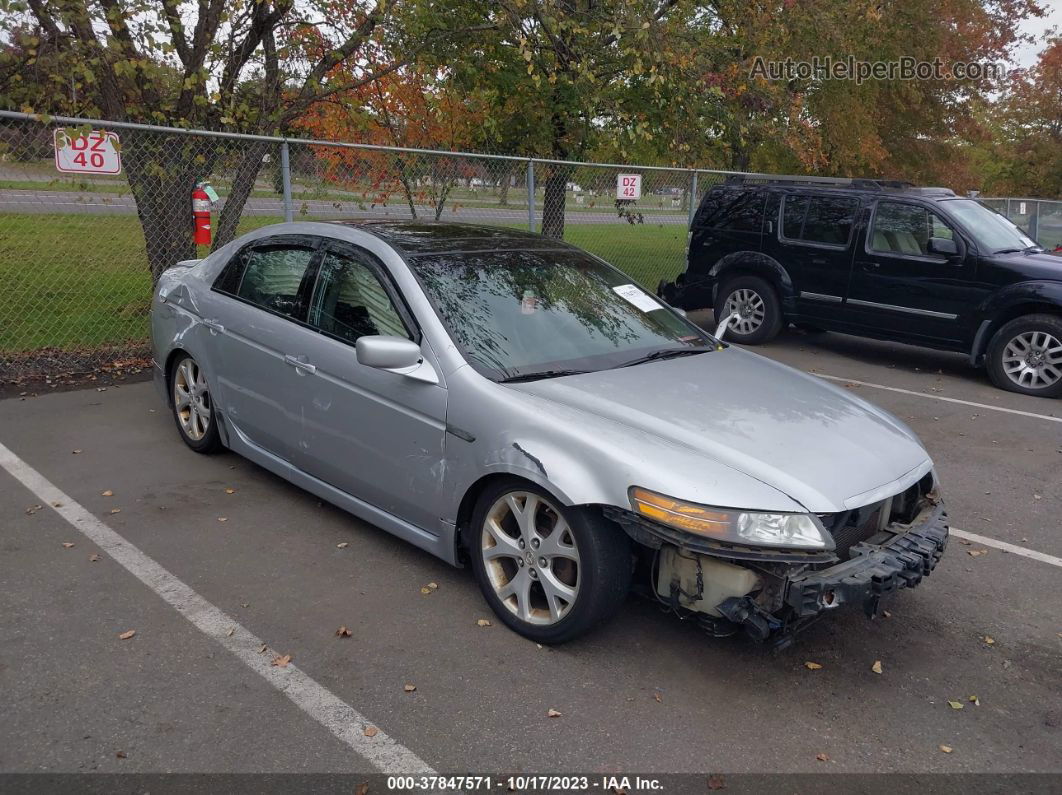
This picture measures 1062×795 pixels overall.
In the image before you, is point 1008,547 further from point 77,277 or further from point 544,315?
point 77,277

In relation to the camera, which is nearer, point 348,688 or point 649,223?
point 348,688

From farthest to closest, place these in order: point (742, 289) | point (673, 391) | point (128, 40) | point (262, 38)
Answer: point (742, 289) → point (262, 38) → point (128, 40) → point (673, 391)

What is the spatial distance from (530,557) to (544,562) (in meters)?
0.07

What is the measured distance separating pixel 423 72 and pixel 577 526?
9.58 m

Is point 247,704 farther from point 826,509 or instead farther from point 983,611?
point 983,611

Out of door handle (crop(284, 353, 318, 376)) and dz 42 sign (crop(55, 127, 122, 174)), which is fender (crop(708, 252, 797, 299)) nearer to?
dz 42 sign (crop(55, 127, 122, 174))

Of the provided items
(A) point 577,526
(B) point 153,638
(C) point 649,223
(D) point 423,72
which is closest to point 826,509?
(A) point 577,526

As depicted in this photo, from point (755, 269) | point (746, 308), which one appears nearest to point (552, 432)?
point (755, 269)

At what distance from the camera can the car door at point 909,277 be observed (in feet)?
28.5

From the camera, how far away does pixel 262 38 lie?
9.09 meters

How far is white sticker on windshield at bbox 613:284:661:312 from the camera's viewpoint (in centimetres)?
480

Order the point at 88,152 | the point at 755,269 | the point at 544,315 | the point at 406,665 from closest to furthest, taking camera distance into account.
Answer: the point at 406,665
the point at 544,315
the point at 88,152
the point at 755,269

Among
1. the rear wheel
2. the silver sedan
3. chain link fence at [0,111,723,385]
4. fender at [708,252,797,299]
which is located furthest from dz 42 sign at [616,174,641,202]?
the rear wheel

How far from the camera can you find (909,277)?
8930 millimetres
